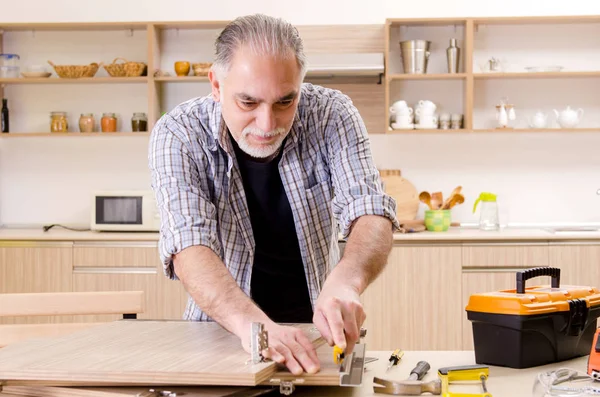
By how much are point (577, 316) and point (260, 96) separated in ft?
2.75

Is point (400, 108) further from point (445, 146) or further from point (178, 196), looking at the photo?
point (178, 196)

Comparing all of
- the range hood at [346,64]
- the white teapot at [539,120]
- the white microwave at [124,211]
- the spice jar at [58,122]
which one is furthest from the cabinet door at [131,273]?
the white teapot at [539,120]

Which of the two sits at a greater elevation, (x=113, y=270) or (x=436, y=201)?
(x=436, y=201)

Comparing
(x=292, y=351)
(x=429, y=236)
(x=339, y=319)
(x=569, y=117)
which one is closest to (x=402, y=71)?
(x=569, y=117)

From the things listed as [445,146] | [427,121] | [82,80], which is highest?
[82,80]

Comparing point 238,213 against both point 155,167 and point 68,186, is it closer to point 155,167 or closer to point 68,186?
point 155,167

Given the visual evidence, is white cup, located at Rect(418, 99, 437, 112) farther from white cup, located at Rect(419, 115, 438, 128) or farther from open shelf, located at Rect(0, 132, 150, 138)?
open shelf, located at Rect(0, 132, 150, 138)

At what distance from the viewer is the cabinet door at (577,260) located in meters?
4.39

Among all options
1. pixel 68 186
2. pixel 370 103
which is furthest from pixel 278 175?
pixel 68 186

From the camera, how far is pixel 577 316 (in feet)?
5.87

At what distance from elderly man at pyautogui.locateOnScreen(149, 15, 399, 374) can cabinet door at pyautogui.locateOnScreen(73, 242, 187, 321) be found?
2479 millimetres

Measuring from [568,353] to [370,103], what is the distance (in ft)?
10.9

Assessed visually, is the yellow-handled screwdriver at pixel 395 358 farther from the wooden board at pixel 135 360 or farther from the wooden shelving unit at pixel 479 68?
the wooden shelving unit at pixel 479 68

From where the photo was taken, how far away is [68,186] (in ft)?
16.9
